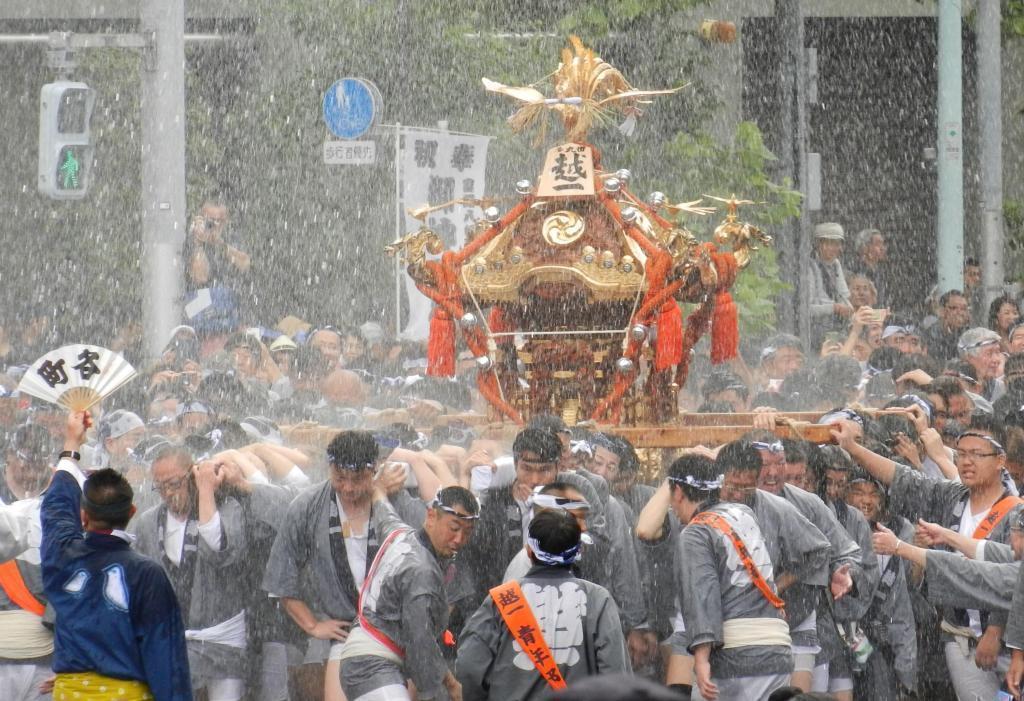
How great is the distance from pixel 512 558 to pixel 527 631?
129 centimetres

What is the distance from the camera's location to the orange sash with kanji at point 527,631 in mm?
4801

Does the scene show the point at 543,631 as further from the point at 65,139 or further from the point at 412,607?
the point at 65,139

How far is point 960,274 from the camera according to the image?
10.8 meters

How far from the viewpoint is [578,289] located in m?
7.88

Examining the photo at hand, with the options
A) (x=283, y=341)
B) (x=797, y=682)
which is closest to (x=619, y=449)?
(x=797, y=682)

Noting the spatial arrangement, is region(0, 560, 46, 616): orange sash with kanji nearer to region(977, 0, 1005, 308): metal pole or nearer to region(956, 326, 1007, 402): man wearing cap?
region(956, 326, 1007, 402): man wearing cap

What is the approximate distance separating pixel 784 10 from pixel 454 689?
669 centimetres

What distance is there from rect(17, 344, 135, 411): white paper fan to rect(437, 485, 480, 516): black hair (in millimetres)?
1139

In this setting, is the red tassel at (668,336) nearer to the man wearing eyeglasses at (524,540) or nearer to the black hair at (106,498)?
the man wearing eyeglasses at (524,540)

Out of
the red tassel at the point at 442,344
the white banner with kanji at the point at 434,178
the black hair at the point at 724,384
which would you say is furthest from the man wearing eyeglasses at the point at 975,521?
the white banner with kanji at the point at 434,178

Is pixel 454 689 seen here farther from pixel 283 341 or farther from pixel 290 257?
pixel 290 257

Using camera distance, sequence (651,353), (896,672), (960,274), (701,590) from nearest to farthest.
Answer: (701,590)
(896,672)
(651,353)
(960,274)

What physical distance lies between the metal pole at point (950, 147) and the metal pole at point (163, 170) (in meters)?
4.74

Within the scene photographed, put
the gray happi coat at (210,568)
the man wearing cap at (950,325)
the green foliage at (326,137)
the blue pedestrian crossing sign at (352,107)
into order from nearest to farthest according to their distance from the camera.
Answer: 1. the gray happi coat at (210,568)
2. the man wearing cap at (950,325)
3. the blue pedestrian crossing sign at (352,107)
4. the green foliage at (326,137)
